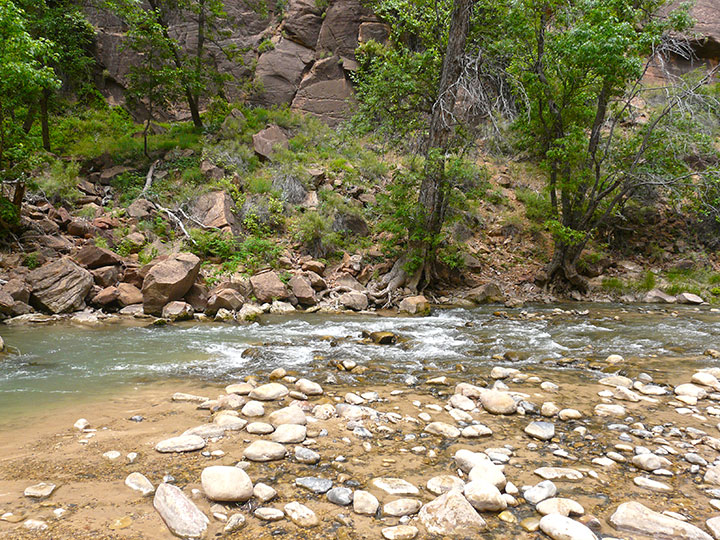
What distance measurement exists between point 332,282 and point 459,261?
11.5ft

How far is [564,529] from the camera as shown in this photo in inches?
80.0

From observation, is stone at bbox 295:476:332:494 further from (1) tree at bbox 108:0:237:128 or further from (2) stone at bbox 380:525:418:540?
(1) tree at bbox 108:0:237:128

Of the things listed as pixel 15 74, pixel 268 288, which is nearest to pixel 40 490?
pixel 268 288

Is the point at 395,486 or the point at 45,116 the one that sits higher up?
the point at 45,116

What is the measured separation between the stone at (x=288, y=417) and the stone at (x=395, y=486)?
3.16 feet

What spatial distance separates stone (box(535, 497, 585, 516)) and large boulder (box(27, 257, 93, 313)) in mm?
8821

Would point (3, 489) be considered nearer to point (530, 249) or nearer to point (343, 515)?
point (343, 515)

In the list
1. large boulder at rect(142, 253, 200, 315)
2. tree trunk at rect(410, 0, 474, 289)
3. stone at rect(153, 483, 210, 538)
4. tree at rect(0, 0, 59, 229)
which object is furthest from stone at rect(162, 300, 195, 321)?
stone at rect(153, 483, 210, 538)

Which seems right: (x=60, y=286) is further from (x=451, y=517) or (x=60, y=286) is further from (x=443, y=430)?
(x=451, y=517)

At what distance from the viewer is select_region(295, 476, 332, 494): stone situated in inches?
95.3

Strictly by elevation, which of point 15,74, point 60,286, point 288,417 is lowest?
point 60,286

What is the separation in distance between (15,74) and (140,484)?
868cm

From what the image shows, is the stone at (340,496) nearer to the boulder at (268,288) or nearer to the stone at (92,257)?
the boulder at (268,288)

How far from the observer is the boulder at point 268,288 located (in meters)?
9.62
